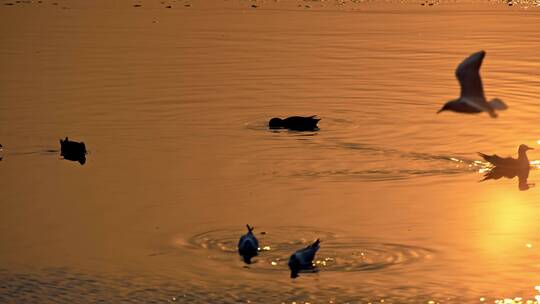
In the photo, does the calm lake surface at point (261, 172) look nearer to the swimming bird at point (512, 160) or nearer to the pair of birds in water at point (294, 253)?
the pair of birds in water at point (294, 253)

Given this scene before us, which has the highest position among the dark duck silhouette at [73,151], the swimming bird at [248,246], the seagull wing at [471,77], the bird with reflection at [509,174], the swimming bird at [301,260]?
the dark duck silhouette at [73,151]

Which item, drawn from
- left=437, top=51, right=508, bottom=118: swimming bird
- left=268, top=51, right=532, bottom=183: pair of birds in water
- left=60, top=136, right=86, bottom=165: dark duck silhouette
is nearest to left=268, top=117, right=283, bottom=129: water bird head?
left=60, top=136, right=86, bottom=165: dark duck silhouette

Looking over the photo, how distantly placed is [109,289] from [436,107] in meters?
17.9

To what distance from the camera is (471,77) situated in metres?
15.7

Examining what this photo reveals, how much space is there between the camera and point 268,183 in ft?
87.1

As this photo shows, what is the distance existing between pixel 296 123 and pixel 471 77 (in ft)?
56.3

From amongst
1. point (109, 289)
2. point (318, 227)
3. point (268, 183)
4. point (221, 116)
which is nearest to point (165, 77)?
point (221, 116)

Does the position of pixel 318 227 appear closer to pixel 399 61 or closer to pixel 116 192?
pixel 116 192

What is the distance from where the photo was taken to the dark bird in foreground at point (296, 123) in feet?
107

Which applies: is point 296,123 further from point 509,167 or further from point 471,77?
point 471,77

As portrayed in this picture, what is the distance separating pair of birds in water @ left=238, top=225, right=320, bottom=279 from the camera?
67.7 feet

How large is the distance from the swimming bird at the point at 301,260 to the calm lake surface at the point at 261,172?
0.76ft

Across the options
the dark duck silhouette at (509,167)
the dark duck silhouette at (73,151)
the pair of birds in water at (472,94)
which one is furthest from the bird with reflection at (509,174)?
the pair of birds in water at (472,94)

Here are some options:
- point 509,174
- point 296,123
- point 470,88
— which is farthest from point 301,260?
point 296,123
